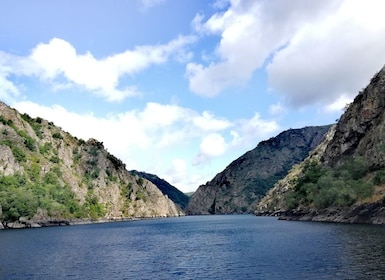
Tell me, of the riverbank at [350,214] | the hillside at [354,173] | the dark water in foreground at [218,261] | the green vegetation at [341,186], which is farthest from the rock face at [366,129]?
the dark water in foreground at [218,261]

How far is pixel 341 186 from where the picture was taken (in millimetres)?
145875

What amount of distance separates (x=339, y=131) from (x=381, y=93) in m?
30.7

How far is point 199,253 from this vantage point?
77.9 metres

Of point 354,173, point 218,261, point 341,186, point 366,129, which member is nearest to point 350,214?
point 341,186

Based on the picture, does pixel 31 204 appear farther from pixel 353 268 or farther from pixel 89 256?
pixel 353 268

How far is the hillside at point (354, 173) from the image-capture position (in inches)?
5123

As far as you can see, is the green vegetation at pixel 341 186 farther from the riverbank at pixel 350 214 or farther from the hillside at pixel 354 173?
the riverbank at pixel 350 214

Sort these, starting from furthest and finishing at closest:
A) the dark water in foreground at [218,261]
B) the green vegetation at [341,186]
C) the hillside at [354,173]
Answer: the green vegetation at [341,186] → the hillside at [354,173] → the dark water in foreground at [218,261]

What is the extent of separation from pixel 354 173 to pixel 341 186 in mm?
8666

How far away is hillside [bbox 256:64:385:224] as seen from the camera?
5123 inches

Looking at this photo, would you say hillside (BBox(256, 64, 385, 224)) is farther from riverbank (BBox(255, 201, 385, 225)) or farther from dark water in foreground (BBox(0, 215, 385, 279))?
dark water in foreground (BBox(0, 215, 385, 279))

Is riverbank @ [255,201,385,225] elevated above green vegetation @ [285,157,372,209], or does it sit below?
below

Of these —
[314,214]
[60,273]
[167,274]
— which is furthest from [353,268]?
[314,214]

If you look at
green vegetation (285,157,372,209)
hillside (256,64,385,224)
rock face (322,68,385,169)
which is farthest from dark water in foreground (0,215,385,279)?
rock face (322,68,385,169)
